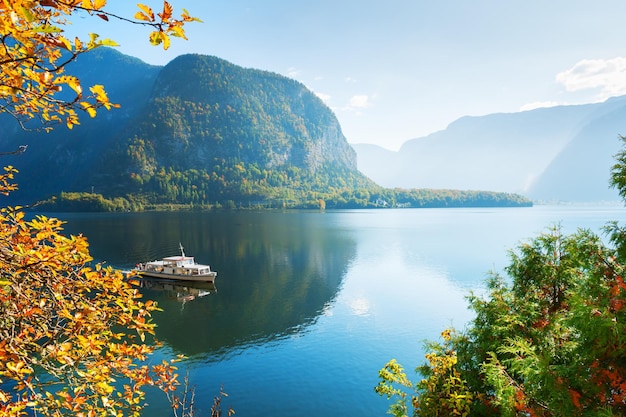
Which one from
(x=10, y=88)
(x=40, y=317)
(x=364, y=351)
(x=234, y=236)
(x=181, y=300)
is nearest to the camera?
(x=10, y=88)

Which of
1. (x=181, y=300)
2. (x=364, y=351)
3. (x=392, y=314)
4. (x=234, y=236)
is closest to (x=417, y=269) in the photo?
(x=392, y=314)

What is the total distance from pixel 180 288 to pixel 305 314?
25655 mm

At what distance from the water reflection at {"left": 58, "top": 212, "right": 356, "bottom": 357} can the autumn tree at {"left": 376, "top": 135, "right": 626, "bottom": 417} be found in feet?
89.2

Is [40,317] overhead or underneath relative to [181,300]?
overhead

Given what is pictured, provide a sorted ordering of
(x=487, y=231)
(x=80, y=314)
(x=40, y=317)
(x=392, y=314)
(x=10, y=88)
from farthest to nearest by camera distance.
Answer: (x=487, y=231)
(x=392, y=314)
(x=40, y=317)
(x=80, y=314)
(x=10, y=88)

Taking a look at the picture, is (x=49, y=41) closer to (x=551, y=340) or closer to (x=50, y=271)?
(x=50, y=271)

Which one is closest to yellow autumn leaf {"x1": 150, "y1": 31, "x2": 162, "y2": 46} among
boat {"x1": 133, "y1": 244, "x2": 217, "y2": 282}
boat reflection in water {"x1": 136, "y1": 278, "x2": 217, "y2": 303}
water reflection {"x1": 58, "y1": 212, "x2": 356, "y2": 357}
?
water reflection {"x1": 58, "y1": 212, "x2": 356, "y2": 357}

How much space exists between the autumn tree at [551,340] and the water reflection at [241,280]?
89.2 feet

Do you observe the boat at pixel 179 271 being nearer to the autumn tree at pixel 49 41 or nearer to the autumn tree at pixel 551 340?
the autumn tree at pixel 551 340

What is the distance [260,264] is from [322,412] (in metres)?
51.8

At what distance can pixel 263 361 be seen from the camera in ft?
112

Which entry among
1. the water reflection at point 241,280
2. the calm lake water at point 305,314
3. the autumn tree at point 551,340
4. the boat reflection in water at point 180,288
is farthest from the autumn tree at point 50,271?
the boat reflection in water at point 180,288

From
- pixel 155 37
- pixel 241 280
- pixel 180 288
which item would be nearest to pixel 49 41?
pixel 155 37

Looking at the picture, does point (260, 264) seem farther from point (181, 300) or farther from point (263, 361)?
point (263, 361)
